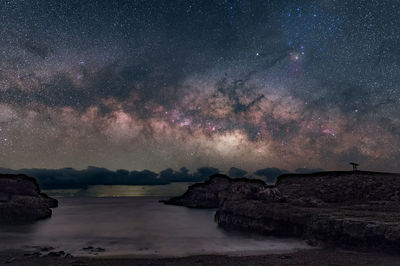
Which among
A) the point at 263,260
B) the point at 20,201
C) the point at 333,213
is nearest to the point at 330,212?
the point at 333,213

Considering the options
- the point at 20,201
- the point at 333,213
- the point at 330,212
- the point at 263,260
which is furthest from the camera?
the point at 20,201

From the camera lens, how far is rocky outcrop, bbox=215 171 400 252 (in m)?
29.0

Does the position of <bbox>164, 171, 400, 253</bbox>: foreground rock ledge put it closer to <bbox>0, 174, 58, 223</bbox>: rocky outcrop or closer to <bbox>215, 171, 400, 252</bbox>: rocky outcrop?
<bbox>215, 171, 400, 252</bbox>: rocky outcrop

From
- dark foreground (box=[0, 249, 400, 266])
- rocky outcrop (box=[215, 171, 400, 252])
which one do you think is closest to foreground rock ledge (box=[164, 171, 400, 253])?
rocky outcrop (box=[215, 171, 400, 252])

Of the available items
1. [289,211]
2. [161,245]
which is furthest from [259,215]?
[161,245]

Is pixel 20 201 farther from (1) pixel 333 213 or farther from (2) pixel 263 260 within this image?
(1) pixel 333 213

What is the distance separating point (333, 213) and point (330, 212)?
1.84 metres

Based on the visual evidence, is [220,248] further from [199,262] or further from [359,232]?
[359,232]

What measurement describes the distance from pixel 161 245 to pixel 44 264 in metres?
18.5

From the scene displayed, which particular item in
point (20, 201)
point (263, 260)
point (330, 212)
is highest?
point (330, 212)

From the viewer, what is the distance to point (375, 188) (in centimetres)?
6034

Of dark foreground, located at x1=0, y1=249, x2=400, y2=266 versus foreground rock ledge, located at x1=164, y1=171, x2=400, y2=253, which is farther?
foreground rock ledge, located at x1=164, y1=171, x2=400, y2=253

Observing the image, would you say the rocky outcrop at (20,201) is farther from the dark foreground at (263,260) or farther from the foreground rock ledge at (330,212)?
the foreground rock ledge at (330,212)

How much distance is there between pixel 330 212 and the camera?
39.3 m
